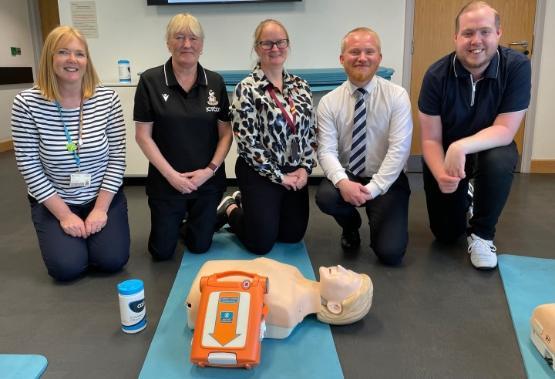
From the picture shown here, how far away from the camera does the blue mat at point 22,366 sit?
1.29m

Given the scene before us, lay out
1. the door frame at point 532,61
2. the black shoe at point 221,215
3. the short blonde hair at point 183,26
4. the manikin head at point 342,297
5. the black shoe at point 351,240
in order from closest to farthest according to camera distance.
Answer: the manikin head at point 342,297, the short blonde hair at point 183,26, the black shoe at point 351,240, the black shoe at point 221,215, the door frame at point 532,61

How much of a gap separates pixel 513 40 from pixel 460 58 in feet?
6.86

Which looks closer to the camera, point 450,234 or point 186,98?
point 186,98

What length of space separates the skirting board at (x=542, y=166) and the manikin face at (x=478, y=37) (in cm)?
229

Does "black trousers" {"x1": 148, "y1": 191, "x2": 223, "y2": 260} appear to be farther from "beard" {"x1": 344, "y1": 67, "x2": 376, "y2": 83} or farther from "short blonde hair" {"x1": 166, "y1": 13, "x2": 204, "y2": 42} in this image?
"beard" {"x1": 344, "y1": 67, "x2": 376, "y2": 83}

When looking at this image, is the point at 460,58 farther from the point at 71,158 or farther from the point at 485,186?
the point at 71,158

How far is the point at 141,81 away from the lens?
78.1 inches

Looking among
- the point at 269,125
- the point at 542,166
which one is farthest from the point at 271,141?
the point at 542,166

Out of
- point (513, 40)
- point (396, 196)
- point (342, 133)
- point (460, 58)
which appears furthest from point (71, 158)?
point (513, 40)

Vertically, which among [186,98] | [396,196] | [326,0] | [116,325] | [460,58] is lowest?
[116,325]

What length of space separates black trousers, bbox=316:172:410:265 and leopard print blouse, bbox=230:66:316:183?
230 mm

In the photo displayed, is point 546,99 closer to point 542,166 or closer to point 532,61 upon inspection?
point 532,61

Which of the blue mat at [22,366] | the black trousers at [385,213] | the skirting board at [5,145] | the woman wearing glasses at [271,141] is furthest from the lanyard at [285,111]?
the skirting board at [5,145]

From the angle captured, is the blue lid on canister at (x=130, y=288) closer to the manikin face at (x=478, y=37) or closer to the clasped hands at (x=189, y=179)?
the clasped hands at (x=189, y=179)
